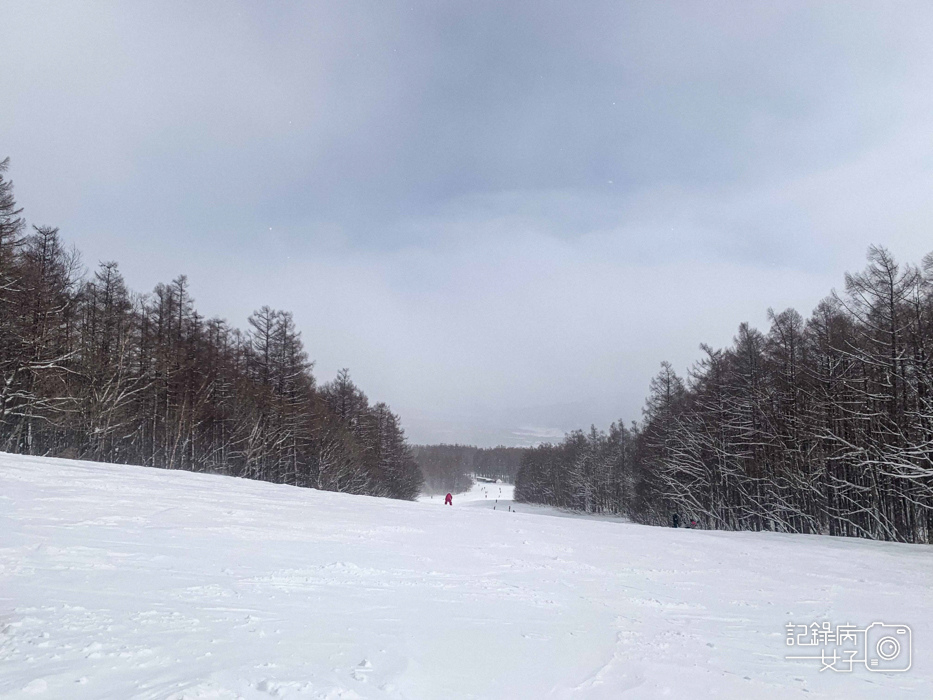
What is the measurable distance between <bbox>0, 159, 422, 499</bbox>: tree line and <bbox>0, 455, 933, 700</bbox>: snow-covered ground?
12.9 meters

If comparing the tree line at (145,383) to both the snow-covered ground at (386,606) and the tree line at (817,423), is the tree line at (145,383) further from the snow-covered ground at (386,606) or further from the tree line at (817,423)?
the tree line at (817,423)

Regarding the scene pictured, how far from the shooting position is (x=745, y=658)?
601 centimetres

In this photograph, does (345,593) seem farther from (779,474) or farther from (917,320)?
(779,474)

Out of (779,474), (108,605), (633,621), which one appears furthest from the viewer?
(779,474)

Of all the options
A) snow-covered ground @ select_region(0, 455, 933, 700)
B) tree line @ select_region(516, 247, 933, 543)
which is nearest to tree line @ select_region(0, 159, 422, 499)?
snow-covered ground @ select_region(0, 455, 933, 700)

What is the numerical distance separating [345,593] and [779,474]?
A: 3032cm

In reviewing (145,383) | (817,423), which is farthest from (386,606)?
(145,383)

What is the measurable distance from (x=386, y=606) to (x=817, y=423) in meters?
26.2

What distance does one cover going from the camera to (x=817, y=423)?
1019 inches

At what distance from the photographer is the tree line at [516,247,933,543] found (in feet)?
70.7

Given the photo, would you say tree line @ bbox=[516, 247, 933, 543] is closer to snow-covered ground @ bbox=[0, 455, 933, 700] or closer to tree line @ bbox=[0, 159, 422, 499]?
snow-covered ground @ bbox=[0, 455, 933, 700]

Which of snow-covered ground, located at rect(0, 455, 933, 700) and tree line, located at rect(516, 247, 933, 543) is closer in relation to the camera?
snow-covered ground, located at rect(0, 455, 933, 700)

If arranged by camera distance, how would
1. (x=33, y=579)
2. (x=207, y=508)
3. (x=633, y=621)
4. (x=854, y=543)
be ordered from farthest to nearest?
1. (x=854, y=543)
2. (x=207, y=508)
3. (x=633, y=621)
4. (x=33, y=579)

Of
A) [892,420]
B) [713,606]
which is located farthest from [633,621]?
[892,420]
